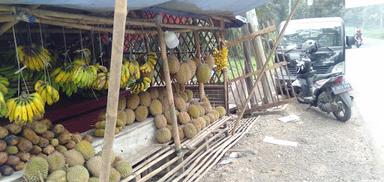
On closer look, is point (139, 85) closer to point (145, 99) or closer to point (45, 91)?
point (145, 99)

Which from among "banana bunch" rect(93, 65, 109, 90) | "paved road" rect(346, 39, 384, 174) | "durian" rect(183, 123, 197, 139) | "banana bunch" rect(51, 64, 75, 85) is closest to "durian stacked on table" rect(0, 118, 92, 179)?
"banana bunch" rect(51, 64, 75, 85)

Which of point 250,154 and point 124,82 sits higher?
point 124,82

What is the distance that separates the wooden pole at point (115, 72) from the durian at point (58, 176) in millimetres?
1451

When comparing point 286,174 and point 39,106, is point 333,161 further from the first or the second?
point 39,106

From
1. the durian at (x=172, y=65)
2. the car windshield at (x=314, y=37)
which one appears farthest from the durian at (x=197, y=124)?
the car windshield at (x=314, y=37)

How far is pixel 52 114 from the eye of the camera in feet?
13.1

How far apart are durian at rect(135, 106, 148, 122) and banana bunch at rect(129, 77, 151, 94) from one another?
204 mm

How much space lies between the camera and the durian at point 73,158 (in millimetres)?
3119

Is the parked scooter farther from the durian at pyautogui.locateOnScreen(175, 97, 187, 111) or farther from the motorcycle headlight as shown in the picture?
the durian at pyautogui.locateOnScreen(175, 97, 187, 111)

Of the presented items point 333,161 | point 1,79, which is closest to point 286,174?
point 333,161

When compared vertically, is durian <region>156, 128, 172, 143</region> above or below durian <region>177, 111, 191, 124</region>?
below

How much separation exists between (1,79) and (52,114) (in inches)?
44.2

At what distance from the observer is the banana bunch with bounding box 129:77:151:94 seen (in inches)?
177

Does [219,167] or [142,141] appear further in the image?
[219,167]
